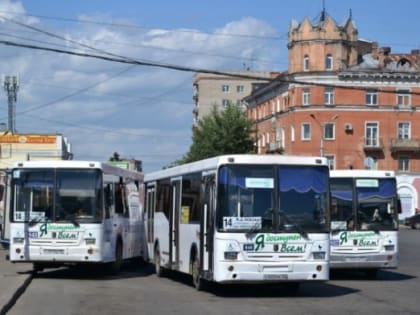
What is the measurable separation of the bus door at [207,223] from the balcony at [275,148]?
254 ft

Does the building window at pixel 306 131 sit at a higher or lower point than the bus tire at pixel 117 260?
higher

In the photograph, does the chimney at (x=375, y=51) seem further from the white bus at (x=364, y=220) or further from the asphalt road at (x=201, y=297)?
the white bus at (x=364, y=220)

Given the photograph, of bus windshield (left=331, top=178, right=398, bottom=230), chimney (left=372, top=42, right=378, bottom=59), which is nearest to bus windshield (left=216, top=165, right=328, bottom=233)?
bus windshield (left=331, top=178, right=398, bottom=230)

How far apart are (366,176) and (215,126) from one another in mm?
60577

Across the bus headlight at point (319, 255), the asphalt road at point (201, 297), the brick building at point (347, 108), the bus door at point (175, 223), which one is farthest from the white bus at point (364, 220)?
the brick building at point (347, 108)

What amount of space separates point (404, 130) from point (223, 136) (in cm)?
1942

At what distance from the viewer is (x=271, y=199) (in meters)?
18.3

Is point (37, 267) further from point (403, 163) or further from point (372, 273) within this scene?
point (403, 163)

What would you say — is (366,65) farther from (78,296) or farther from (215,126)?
(78,296)

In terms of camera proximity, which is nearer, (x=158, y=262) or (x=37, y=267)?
(x=158, y=262)

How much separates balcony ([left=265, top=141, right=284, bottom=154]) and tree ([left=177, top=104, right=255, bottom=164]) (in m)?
11.8

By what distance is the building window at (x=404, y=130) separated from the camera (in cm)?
9262

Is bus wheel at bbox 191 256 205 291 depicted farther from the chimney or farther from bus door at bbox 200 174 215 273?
the chimney

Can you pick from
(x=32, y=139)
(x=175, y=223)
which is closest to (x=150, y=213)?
(x=175, y=223)
